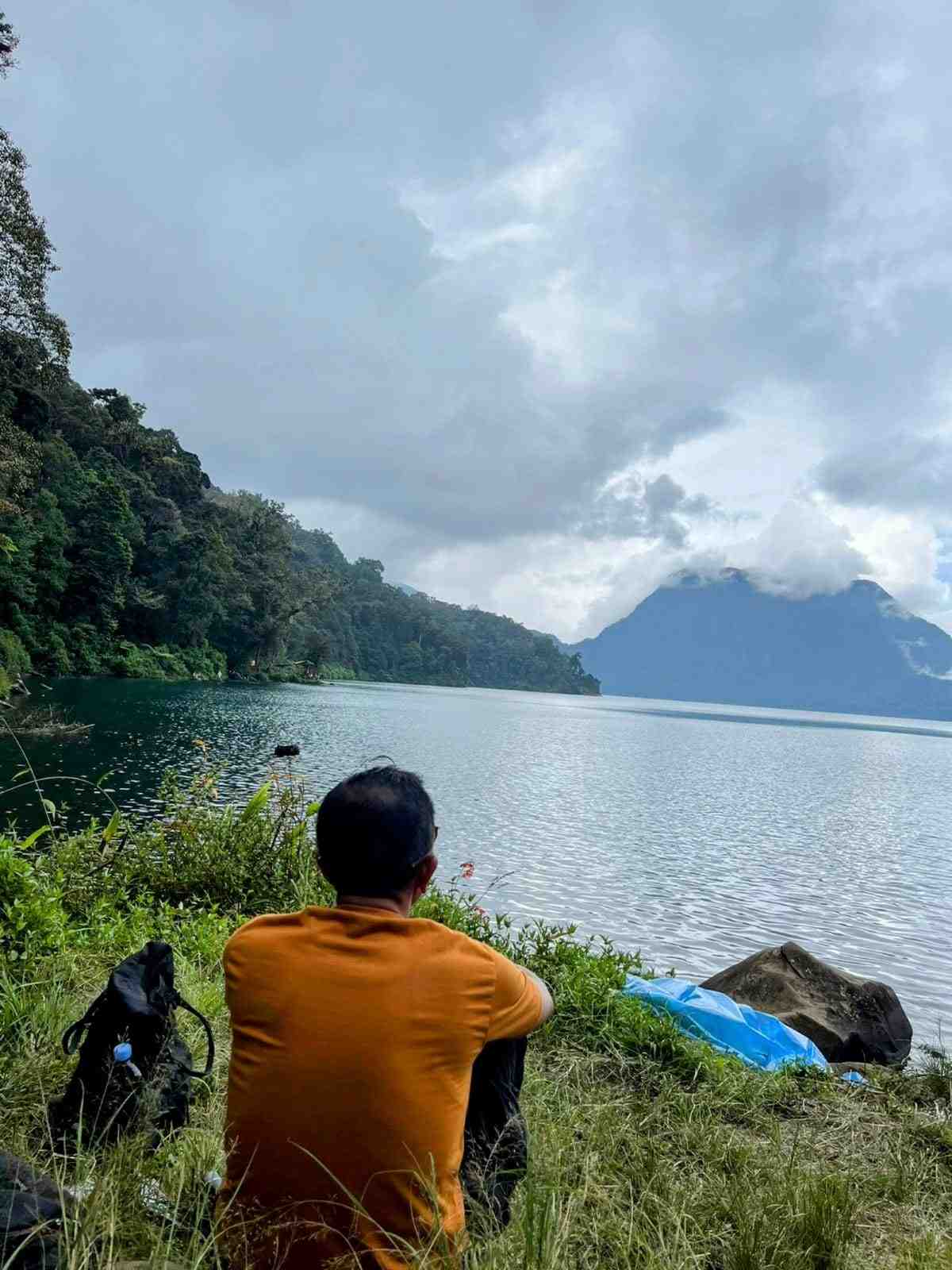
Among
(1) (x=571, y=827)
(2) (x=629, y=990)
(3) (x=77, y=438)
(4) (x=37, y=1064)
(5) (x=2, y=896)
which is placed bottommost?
(1) (x=571, y=827)

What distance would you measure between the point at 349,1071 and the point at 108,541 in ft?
162

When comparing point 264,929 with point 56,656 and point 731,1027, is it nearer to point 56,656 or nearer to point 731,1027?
point 731,1027

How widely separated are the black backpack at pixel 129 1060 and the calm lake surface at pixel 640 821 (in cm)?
530

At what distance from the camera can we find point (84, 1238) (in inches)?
64.8

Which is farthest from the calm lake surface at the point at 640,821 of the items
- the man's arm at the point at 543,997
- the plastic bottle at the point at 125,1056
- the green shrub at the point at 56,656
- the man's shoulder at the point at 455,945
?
the man's shoulder at the point at 455,945

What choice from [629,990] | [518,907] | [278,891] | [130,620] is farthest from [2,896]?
[130,620]

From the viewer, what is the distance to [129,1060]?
2723mm

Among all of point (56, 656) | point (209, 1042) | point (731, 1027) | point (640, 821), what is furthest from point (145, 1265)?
point (56, 656)

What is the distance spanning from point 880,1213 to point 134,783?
16.1m

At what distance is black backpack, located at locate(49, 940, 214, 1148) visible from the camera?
272cm

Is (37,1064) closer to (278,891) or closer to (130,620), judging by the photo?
(278,891)

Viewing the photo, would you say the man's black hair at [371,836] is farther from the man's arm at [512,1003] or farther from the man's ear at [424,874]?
the man's arm at [512,1003]

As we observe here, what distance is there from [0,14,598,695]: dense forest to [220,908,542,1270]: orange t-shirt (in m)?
24.3

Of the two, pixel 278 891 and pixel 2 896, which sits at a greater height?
pixel 2 896
